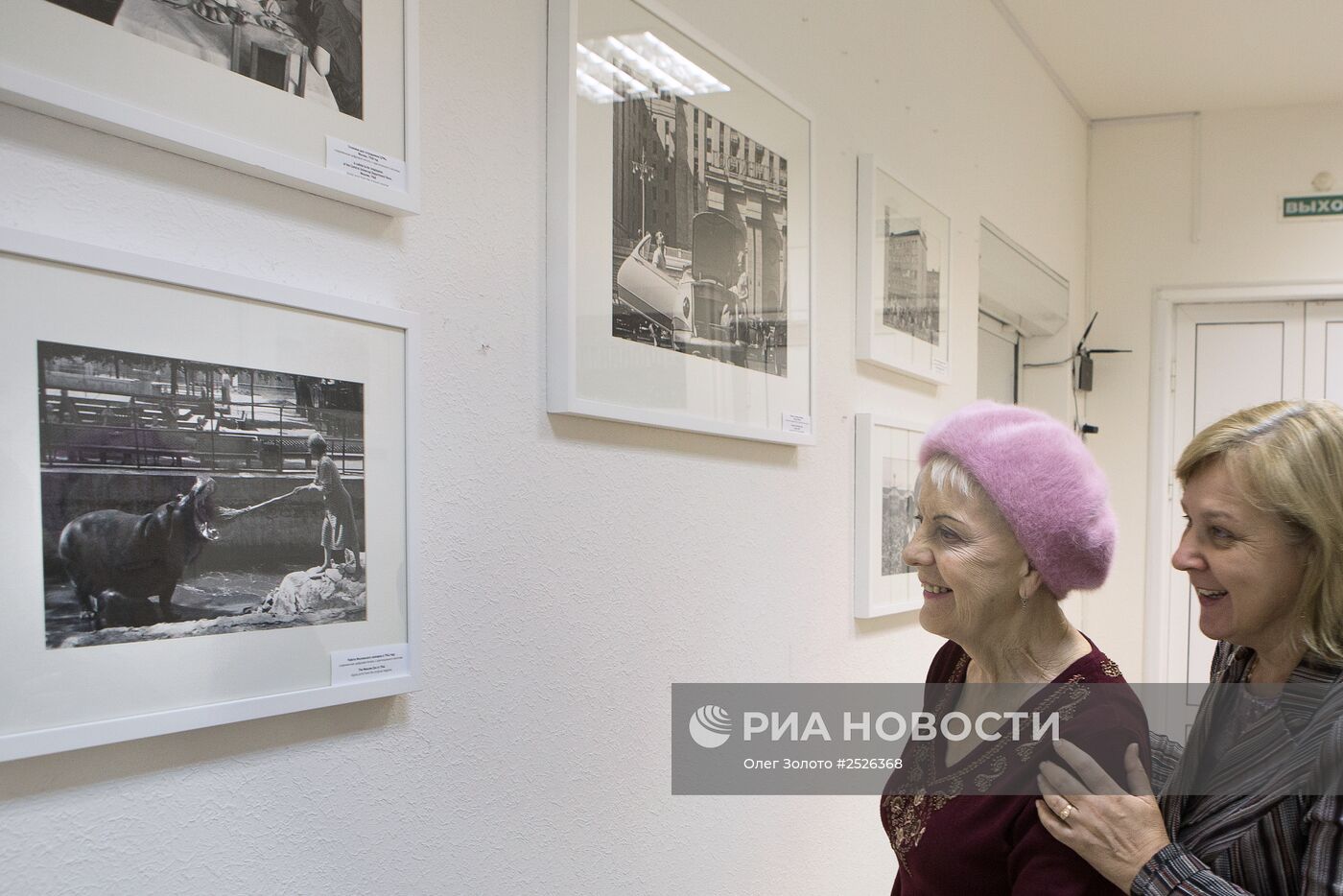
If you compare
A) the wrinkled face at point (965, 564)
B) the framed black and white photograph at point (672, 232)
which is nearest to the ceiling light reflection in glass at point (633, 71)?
the framed black and white photograph at point (672, 232)

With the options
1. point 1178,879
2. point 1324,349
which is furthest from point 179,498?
point 1324,349

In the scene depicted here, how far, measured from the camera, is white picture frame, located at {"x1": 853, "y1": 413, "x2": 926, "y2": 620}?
2730 millimetres

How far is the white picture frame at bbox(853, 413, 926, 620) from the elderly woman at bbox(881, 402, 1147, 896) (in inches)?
39.7

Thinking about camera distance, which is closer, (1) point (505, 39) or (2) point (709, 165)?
(1) point (505, 39)

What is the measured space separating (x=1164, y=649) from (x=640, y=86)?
4800 mm

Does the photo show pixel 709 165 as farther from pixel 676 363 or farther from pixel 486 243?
pixel 486 243

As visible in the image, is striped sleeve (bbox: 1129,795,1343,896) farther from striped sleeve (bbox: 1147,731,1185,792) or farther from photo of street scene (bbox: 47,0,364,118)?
photo of street scene (bbox: 47,0,364,118)

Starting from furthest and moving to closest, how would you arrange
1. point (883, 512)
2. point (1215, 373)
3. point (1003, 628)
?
1. point (1215, 373)
2. point (883, 512)
3. point (1003, 628)

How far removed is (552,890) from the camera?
5.28ft

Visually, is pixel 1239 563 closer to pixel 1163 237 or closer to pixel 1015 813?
pixel 1015 813

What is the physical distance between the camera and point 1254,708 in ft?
5.07

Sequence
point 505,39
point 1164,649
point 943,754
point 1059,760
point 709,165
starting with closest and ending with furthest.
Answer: point 1059,760 < point 505,39 < point 943,754 < point 709,165 < point 1164,649

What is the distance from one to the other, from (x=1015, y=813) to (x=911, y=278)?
1944mm

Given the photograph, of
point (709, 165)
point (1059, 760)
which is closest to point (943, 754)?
point (1059, 760)
